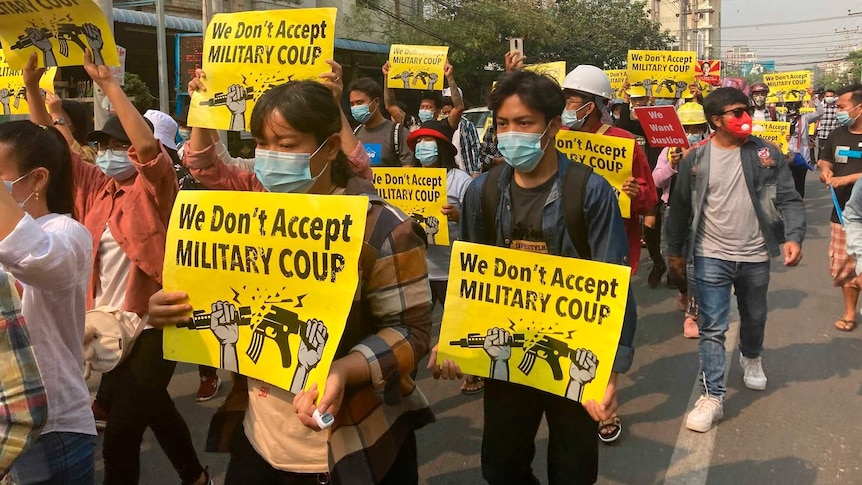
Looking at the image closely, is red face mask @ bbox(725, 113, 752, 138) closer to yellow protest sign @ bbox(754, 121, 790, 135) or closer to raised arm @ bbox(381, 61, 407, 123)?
raised arm @ bbox(381, 61, 407, 123)

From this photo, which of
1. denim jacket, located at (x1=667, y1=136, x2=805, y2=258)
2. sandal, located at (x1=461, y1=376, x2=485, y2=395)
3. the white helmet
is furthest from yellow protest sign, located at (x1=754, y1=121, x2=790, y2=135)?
sandal, located at (x1=461, y1=376, x2=485, y2=395)

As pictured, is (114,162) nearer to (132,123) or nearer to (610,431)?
(132,123)

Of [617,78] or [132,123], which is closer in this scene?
[132,123]

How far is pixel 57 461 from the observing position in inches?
78.8

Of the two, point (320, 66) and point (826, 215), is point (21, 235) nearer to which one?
point (320, 66)

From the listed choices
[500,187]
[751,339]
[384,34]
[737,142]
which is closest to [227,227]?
[500,187]

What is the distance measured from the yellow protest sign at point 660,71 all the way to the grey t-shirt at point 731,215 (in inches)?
241

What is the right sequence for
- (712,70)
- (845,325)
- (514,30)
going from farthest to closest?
(514,30), (712,70), (845,325)

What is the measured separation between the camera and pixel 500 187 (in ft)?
9.03

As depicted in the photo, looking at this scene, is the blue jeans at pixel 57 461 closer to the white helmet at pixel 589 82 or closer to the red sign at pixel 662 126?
the white helmet at pixel 589 82

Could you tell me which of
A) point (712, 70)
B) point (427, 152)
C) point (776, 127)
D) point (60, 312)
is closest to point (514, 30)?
point (712, 70)

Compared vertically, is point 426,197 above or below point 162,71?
below

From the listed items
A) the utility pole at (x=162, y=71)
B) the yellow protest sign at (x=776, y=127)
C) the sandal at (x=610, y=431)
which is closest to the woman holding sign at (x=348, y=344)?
the sandal at (x=610, y=431)

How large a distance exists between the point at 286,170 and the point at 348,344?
48 cm
